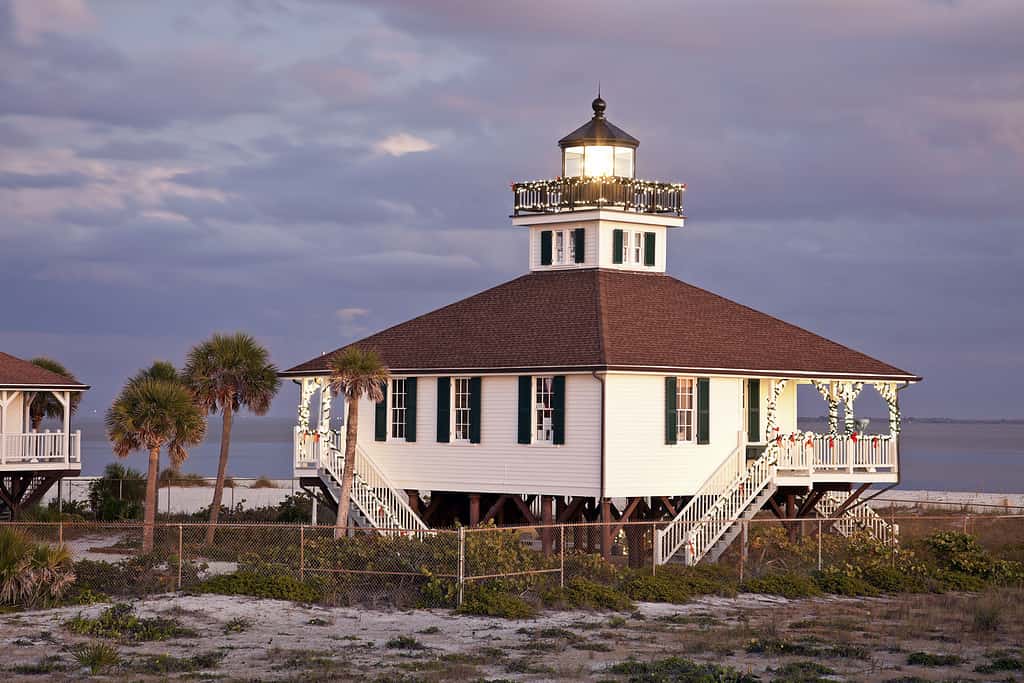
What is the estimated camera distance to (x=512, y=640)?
27.4 m

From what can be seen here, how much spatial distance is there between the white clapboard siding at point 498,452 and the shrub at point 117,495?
38.4 ft

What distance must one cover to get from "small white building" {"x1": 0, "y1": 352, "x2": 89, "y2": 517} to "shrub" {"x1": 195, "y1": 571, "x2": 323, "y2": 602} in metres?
15.5

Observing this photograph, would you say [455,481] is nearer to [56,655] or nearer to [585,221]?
[585,221]

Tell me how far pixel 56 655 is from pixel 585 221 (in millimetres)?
21475

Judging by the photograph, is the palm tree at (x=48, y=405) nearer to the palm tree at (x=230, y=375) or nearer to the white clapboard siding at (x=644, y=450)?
the palm tree at (x=230, y=375)

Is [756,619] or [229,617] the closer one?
[229,617]

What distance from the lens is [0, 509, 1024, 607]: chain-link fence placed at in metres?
31.3

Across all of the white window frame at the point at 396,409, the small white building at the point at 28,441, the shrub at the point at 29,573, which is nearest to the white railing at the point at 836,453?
the white window frame at the point at 396,409

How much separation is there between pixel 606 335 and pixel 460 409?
4.25 metres

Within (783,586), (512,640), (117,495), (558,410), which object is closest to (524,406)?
(558,410)

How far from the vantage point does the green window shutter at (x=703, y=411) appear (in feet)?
129

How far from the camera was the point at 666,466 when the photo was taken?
127 ft

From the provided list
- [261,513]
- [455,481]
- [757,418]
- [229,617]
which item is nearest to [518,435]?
[455,481]

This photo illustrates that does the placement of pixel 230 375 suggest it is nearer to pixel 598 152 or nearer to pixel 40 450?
pixel 40 450
